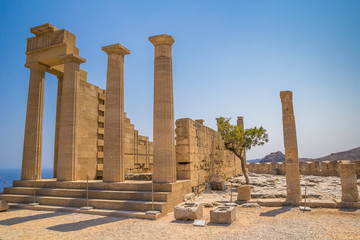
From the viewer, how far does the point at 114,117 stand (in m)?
13.0

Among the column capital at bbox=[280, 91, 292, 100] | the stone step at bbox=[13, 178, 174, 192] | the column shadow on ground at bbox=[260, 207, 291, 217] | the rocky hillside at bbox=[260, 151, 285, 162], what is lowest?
the column shadow on ground at bbox=[260, 207, 291, 217]

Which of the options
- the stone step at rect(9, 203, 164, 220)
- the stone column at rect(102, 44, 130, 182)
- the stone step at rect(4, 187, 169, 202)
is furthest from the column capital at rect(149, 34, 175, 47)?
the stone step at rect(9, 203, 164, 220)

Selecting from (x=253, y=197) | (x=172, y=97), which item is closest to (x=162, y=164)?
(x=172, y=97)

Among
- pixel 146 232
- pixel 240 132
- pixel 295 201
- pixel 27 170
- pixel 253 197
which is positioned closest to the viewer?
pixel 146 232

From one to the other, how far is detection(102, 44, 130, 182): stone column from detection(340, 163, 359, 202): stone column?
10.0 meters

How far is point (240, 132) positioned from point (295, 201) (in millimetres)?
8560

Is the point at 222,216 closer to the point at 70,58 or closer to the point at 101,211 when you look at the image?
the point at 101,211

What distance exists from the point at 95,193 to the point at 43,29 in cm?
1060

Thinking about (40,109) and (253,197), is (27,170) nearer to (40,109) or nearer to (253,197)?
(40,109)

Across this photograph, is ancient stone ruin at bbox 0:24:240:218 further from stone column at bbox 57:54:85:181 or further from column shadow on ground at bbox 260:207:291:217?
column shadow on ground at bbox 260:207:291:217

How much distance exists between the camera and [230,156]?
90.1ft

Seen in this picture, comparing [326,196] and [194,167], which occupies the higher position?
[194,167]

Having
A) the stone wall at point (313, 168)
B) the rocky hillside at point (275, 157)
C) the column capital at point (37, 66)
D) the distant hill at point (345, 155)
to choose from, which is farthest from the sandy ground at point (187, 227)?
the rocky hillside at point (275, 157)

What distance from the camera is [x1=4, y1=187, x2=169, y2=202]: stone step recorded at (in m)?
10.7
